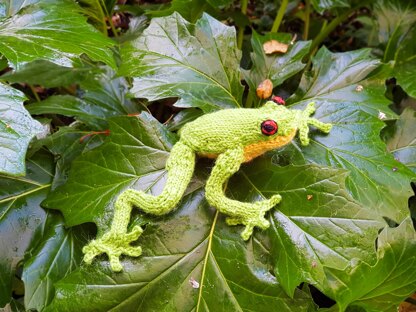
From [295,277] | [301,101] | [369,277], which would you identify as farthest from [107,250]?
[301,101]

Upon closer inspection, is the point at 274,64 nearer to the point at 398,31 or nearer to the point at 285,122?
Answer: the point at 285,122

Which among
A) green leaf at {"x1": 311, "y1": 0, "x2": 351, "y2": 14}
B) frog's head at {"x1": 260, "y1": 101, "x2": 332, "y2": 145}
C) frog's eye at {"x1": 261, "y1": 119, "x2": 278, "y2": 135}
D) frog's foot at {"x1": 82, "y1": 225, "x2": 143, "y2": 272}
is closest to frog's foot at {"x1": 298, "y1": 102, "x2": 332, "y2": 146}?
frog's head at {"x1": 260, "y1": 101, "x2": 332, "y2": 145}

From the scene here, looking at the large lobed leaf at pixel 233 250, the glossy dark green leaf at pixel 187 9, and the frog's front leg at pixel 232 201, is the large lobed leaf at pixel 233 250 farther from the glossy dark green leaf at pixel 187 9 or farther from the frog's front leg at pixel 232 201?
the glossy dark green leaf at pixel 187 9

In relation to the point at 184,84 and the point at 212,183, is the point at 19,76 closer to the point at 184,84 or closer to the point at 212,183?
the point at 184,84

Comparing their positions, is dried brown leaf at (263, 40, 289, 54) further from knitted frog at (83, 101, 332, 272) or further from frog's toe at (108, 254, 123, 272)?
frog's toe at (108, 254, 123, 272)

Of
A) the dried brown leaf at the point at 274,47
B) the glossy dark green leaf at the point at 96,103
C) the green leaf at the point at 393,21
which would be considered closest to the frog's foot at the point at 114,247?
the glossy dark green leaf at the point at 96,103

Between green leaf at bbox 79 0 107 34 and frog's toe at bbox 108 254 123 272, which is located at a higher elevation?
green leaf at bbox 79 0 107 34
